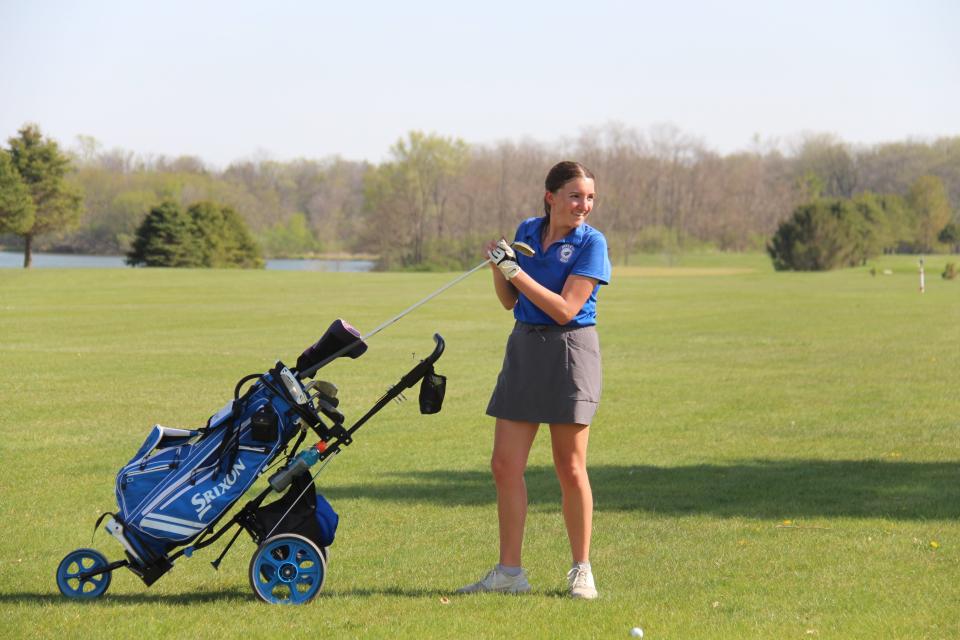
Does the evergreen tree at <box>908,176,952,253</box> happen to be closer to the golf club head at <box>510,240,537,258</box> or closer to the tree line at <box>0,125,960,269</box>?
the tree line at <box>0,125,960,269</box>

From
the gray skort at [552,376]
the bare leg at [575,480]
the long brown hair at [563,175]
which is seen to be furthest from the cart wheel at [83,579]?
the long brown hair at [563,175]

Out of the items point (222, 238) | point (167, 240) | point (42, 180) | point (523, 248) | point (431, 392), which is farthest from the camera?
point (222, 238)

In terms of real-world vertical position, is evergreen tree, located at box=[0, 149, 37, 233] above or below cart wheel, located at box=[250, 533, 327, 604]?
above

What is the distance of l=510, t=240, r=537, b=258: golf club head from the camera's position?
6.15m

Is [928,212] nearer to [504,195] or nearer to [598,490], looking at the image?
[504,195]

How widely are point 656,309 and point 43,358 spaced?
23.3 metres

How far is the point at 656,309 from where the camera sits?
41.4 meters

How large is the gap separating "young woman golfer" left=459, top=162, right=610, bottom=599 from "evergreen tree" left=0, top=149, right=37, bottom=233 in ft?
245

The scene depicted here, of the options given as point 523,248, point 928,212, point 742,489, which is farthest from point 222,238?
point 523,248

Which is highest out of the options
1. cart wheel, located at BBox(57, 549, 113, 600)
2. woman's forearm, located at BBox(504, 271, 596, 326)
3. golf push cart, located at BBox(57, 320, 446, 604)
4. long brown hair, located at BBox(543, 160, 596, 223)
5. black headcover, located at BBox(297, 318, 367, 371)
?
long brown hair, located at BBox(543, 160, 596, 223)

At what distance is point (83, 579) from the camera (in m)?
6.50

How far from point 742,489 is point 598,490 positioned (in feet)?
3.88

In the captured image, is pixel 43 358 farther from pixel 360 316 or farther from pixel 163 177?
pixel 163 177

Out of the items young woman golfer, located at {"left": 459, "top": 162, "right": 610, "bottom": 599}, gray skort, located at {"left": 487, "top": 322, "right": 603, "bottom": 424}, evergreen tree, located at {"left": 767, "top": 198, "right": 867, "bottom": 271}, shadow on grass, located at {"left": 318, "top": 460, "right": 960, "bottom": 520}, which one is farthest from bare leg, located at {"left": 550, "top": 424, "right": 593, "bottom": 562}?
evergreen tree, located at {"left": 767, "top": 198, "right": 867, "bottom": 271}
